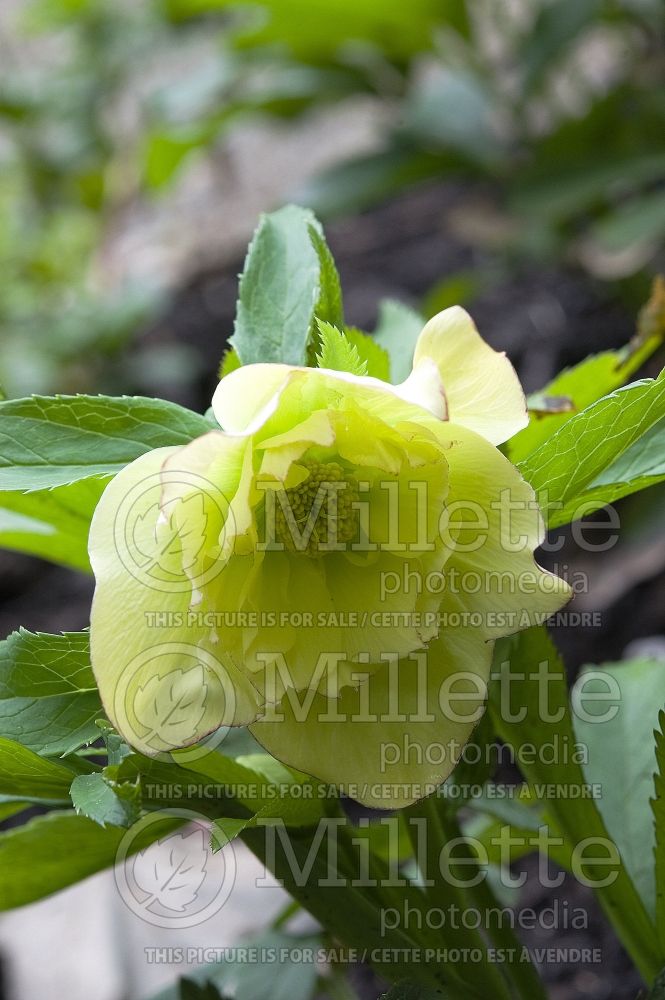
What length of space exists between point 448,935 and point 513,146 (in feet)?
5.57

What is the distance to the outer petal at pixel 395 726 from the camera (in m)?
0.41

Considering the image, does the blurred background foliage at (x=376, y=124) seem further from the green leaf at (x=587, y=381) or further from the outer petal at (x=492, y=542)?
the outer petal at (x=492, y=542)

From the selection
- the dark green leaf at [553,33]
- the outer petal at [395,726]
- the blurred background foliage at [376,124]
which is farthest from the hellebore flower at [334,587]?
the dark green leaf at [553,33]

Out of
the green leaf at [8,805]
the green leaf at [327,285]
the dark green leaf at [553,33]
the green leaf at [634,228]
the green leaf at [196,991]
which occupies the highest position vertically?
the dark green leaf at [553,33]

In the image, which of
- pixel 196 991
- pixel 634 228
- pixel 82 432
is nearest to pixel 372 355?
pixel 82 432

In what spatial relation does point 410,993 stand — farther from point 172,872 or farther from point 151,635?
point 172,872

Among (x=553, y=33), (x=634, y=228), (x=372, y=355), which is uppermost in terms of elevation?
(x=553, y=33)

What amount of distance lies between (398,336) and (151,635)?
0.30 m

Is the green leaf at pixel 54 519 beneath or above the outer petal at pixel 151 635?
above

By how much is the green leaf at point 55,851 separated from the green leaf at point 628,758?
0.90 feet

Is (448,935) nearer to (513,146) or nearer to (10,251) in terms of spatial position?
(513,146)

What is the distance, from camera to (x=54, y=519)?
21.4 inches

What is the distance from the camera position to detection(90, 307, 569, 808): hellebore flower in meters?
0.39

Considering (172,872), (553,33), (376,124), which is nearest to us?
(172,872)
